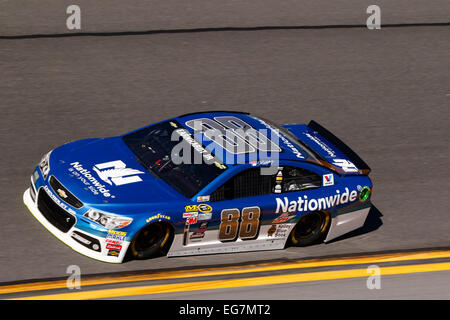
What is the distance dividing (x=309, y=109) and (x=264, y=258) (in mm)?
4323

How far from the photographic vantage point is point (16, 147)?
11062 mm

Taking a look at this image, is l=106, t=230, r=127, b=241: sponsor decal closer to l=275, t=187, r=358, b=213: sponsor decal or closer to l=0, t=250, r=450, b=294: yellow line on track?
l=0, t=250, r=450, b=294: yellow line on track

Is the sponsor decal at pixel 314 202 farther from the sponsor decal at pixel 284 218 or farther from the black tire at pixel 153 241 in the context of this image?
the black tire at pixel 153 241

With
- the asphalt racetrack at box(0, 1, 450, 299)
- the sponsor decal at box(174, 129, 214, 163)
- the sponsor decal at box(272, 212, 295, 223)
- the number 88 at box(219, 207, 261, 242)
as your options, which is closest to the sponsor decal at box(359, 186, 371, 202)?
the asphalt racetrack at box(0, 1, 450, 299)

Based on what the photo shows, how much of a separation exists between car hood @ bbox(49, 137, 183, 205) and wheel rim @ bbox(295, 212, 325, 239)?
5.54 feet

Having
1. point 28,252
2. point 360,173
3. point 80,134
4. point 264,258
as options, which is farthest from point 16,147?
point 360,173

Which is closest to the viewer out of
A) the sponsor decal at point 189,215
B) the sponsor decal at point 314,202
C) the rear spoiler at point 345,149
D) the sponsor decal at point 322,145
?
the sponsor decal at point 189,215

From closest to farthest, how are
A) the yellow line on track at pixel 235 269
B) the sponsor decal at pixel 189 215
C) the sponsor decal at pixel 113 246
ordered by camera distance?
the yellow line on track at pixel 235 269 → the sponsor decal at pixel 113 246 → the sponsor decal at pixel 189 215

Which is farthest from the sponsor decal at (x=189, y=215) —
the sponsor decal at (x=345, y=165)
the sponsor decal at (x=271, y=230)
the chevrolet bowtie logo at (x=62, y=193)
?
the sponsor decal at (x=345, y=165)

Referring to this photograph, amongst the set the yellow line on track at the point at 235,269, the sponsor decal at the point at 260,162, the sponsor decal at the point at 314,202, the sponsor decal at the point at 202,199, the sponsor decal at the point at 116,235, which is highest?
the sponsor decal at the point at 260,162

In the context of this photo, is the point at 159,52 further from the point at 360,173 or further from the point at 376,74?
the point at 360,173

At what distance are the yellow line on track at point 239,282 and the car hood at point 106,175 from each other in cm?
97

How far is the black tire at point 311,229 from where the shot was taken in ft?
31.4

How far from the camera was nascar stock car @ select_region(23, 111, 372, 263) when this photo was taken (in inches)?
337
